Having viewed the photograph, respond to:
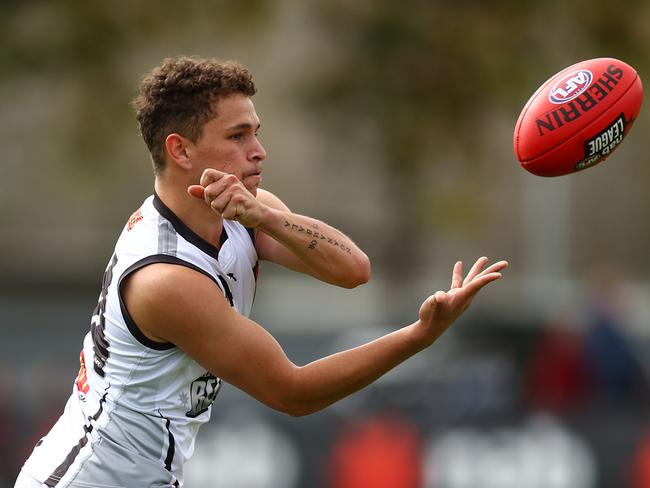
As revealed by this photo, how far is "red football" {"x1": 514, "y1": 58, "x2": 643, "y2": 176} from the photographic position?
5.64 metres

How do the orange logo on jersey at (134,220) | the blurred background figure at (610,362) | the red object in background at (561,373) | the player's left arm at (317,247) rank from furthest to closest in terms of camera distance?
the blurred background figure at (610,362), the red object in background at (561,373), the orange logo on jersey at (134,220), the player's left arm at (317,247)

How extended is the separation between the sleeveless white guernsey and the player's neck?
0.04 metres

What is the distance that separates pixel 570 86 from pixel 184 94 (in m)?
1.80

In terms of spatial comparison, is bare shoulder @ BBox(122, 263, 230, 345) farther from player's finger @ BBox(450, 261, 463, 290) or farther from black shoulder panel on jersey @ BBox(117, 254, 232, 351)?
player's finger @ BBox(450, 261, 463, 290)

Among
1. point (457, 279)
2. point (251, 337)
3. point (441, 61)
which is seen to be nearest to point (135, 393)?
point (251, 337)

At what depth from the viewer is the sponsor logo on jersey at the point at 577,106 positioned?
5.64m

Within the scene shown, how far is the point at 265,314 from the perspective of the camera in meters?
23.2

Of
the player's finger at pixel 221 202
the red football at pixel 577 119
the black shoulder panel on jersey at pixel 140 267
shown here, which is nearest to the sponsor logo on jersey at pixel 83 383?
the black shoulder panel on jersey at pixel 140 267

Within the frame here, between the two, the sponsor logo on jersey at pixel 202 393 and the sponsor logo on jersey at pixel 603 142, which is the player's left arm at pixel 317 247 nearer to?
the sponsor logo on jersey at pixel 202 393

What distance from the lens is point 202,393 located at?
527 centimetres

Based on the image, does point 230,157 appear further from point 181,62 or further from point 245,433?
point 245,433

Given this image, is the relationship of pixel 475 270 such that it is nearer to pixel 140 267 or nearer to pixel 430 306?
pixel 430 306

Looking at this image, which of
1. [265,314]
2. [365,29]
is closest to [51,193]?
[265,314]

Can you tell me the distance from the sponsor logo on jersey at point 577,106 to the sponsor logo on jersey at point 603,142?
129mm
